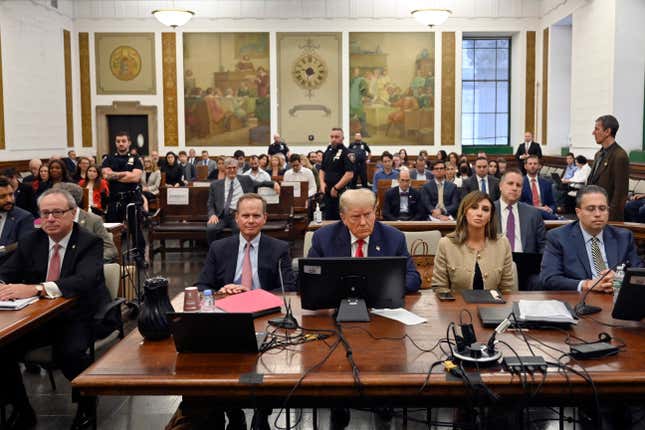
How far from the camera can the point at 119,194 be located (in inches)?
385

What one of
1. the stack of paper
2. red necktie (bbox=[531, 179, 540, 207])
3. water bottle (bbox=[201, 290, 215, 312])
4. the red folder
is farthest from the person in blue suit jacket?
red necktie (bbox=[531, 179, 540, 207])

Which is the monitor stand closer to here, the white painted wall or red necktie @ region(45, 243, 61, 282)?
red necktie @ region(45, 243, 61, 282)

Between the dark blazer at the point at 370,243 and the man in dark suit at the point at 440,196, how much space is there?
5149mm

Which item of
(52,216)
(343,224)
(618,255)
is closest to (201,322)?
(343,224)

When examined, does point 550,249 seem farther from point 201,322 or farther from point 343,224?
point 201,322

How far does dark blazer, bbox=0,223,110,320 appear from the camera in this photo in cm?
416

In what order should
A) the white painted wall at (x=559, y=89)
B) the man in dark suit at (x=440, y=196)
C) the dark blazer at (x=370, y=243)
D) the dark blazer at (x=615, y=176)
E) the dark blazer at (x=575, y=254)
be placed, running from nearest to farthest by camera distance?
the dark blazer at (x=370, y=243) → the dark blazer at (x=575, y=254) → the dark blazer at (x=615, y=176) → the man in dark suit at (x=440, y=196) → the white painted wall at (x=559, y=89)

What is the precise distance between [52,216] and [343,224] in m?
1.76

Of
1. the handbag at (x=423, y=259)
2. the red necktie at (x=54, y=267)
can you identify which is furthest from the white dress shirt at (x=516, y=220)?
the red necktie at (x=54, y=267)

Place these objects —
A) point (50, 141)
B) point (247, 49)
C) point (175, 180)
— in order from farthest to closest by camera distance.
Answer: point (247, 49)
point (50, 141)
point (175, 180)

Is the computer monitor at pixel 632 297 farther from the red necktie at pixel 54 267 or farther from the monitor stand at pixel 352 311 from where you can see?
the red necktie at pixel 54 267

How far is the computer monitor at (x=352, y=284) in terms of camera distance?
3.25 meters

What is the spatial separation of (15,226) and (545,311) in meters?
4.49

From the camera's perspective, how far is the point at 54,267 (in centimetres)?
430
